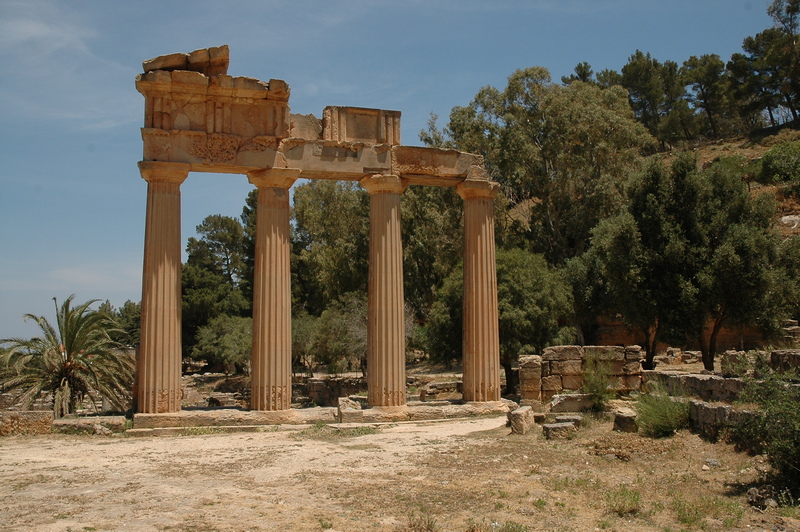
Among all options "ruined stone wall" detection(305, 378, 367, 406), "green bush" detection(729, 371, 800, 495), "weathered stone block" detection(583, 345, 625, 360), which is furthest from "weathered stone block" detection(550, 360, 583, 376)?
"ruined stone wall" detection(305, 378, 367, 406)

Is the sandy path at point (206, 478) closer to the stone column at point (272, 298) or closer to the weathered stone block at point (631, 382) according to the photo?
the stone column at point (272, 298)

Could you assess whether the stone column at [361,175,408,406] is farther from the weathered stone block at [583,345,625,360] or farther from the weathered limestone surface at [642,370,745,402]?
the weathered limestone surface at [642,370,745,402]

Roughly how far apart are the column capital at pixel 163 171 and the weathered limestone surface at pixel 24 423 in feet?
17.8

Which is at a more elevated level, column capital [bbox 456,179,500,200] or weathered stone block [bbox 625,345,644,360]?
column capital [bbox 456,179,500,200]

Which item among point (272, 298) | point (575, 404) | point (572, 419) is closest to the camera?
point (572, 419)

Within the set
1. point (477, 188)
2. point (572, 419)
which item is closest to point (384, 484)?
point (572, 419)

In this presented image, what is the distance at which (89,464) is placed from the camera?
36.9 ft

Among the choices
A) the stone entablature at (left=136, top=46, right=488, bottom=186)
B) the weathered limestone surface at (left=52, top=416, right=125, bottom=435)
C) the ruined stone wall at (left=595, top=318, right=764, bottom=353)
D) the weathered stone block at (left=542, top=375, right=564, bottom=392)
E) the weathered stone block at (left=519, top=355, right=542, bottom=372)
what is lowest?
the weathered limestone surface at (left=52, top=416, right=125, bottom=435)

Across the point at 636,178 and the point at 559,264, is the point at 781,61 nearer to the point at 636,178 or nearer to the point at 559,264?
the point at 559,264

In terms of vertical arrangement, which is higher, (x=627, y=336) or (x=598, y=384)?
(x=627, y=336)

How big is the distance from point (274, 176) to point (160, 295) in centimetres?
373

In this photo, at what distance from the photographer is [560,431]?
41.6ft

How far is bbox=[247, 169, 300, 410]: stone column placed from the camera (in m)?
16.2

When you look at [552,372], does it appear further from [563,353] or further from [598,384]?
[598,384]
